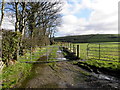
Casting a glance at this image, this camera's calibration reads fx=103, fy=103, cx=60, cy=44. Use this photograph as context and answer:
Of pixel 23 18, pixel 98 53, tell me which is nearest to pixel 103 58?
pixel 98 53

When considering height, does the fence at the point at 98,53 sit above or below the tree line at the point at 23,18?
below

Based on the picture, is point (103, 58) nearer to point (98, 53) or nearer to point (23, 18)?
point (98, 53)

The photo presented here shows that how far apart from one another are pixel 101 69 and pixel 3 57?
5.97 meters

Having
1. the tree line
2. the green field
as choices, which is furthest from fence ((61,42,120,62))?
the tree line

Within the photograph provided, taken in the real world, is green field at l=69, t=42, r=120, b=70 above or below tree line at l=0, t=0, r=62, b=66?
below

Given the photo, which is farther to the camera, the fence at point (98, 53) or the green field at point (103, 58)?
the fence at point (98, 53)

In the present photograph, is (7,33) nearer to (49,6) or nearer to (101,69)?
(101,69)

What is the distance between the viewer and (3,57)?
20.0ft

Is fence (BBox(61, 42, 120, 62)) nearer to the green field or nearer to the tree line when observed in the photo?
the green field

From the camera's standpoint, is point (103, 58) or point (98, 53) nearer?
point (103, 58)

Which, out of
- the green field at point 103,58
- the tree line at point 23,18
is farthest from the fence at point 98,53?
the tree line at point 23,18

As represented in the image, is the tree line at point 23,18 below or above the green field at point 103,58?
above

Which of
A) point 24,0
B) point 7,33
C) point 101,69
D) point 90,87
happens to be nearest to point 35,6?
point 24,0

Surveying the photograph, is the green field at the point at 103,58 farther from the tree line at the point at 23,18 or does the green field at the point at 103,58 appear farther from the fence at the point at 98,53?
the tree line at the point at 23,18
